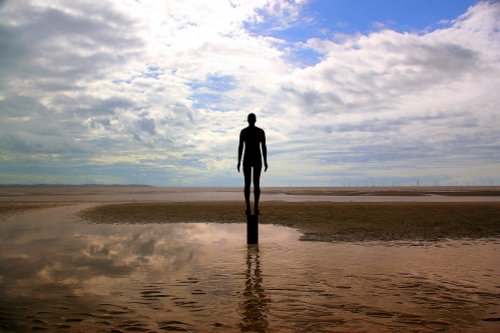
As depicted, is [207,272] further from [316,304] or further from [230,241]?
[230,241]

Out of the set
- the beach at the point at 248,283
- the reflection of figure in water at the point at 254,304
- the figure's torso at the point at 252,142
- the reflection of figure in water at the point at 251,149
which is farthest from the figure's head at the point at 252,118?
the reflection of figure in water at the point at 254,304

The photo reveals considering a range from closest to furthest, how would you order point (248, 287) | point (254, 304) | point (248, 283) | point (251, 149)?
point (254, 304)
point (248, 287)
point (248, 283)
point (251, 149)

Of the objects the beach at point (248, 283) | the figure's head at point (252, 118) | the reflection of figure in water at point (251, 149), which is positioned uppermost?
the figure's head at point (252, 118)

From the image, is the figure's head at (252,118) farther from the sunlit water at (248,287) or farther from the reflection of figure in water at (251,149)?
the sunlit water at (248,287)

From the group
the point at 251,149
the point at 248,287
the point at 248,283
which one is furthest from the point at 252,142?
the point at 248,287

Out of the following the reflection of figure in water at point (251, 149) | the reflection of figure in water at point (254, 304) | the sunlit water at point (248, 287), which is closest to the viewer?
the reflection of figure in water at point (254, 304)

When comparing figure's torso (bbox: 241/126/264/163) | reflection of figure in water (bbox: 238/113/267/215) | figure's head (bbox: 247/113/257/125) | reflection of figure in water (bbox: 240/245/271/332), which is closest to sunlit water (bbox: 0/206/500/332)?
reflection of figure in water (bbox: 240/245/271/332)

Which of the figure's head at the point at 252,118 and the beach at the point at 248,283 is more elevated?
the figure's head at the point at 252,118

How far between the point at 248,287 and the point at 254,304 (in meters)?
1.06

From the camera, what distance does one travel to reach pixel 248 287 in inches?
274

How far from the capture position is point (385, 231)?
52.7ft

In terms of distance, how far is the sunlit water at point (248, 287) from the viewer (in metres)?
5.14

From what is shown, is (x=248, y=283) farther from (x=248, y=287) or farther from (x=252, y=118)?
(x=252, y=118)

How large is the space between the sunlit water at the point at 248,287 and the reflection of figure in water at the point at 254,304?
0.02m
